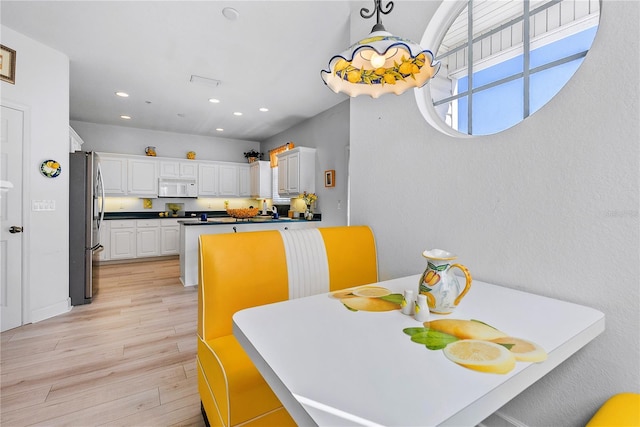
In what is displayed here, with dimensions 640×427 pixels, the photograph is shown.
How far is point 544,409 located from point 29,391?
2898mm

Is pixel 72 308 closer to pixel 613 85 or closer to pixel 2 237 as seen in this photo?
pixel 2 237

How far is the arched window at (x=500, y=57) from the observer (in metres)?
1.35

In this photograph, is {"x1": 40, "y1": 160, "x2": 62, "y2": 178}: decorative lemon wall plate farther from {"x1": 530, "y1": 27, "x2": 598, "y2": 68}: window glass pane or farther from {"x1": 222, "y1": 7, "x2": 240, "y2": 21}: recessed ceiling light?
{"x1": 530, "y1": 27, "x2": 598, "y2": 68}: window glass pane

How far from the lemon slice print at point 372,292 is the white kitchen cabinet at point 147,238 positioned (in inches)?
227

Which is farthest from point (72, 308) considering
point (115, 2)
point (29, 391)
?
point (115, 2)

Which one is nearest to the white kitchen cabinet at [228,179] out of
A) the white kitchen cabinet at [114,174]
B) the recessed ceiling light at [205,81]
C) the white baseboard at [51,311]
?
the white kitchen cabinet at [114,174]

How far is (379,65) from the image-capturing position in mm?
1267

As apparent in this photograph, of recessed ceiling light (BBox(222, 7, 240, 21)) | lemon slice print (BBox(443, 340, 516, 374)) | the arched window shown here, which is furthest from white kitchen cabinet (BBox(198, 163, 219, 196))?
lemon slice print (BBox(443, 340, 516, 374))

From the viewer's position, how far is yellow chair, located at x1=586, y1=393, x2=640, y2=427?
0.79 metres

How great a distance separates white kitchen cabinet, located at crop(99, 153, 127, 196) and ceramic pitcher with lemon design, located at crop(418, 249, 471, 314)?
643cm

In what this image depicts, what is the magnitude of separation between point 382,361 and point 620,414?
0.80 metres

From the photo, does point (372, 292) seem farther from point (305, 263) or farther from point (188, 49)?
point (188, 49)

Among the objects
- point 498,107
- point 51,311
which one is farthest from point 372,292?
point 51,311

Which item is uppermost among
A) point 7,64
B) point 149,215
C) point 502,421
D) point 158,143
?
point 158,143
